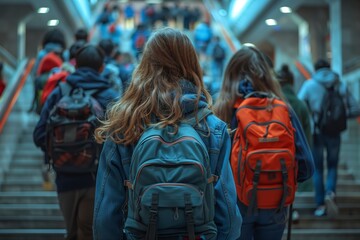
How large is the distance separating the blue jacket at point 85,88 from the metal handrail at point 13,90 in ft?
12.9

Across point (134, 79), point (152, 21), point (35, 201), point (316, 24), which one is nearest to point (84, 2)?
point (152, 21)

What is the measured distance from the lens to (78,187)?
4.50m

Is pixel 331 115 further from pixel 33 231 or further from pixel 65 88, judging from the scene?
pixel 65 88

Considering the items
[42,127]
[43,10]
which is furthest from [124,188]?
[43,10]

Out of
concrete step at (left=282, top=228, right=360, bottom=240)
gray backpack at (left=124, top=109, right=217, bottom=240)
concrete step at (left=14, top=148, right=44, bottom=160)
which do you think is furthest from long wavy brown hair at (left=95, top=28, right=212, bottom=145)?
concrete step at (left=14, top=148, right=44, bottom=160)

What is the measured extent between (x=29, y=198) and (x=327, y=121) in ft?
10.9

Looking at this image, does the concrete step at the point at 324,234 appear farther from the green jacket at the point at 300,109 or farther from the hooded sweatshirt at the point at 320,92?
the hooded sweatshirt at the point at 320,92

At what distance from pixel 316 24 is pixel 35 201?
13121 mm

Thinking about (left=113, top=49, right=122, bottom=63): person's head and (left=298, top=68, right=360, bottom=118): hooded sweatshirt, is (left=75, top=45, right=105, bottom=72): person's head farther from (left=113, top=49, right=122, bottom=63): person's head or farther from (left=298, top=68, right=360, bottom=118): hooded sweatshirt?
(left=113, top=49, right=122, bottom=63): person's head

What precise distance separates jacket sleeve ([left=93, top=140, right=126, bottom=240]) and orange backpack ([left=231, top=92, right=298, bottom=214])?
47.3 inches

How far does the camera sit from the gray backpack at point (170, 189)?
8.51 ft

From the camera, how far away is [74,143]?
14.2ft

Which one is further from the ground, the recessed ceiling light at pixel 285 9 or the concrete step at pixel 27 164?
the recessed ceiling light at pixel 285 9

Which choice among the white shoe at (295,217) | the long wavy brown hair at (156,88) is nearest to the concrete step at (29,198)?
the white shoe at (295,217)
